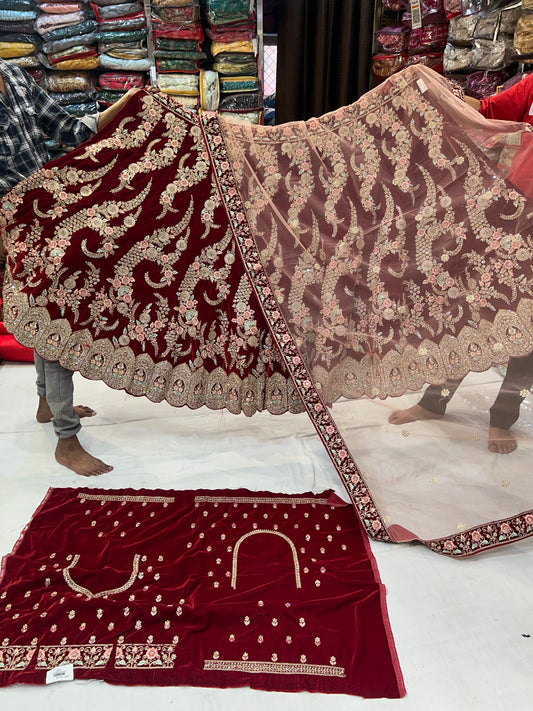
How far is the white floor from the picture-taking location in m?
1.18

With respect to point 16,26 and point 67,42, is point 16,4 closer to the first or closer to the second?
point 16,26

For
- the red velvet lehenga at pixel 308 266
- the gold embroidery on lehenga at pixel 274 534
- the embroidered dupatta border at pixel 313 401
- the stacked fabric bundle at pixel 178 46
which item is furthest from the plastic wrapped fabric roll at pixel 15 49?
the gold embroidery on lehenga at pixel 274 534

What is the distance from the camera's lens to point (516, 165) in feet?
5.32

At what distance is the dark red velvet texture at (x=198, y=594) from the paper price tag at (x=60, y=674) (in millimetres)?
15

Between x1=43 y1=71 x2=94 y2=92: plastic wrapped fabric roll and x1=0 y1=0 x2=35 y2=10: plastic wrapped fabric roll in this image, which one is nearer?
x1=0 y1=0 x2=35 y2=10: plastic wrapped fabric roll

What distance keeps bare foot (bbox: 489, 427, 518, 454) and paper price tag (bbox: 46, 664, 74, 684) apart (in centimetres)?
133

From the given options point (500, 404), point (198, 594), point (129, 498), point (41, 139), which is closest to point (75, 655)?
point (198, 594)

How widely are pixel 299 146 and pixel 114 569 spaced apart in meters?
1.49

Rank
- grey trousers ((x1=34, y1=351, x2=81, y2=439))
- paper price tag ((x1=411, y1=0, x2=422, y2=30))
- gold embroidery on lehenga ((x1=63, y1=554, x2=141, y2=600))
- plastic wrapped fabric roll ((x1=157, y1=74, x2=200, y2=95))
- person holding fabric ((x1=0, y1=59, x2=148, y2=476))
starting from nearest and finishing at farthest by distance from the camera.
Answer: gold embroidery on lehenga ((x1=63, y1=554, x2=141, y2=600)) < person holding fabric ((x1=0, y1=59, x2=148, y2=476)) < grey trousers ((x1=34, y1=351, x2=81, y2=439)) < paper price tag ((x1=411, y1=0, x2=422, y2=30)) < plastic wrapped fabric roll ((x1=157, y1=74, x2=200, y2=95))

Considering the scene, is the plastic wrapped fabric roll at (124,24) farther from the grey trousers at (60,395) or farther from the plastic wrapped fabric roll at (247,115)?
the grey trousers at (60,395)

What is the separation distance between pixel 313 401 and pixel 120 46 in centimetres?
303

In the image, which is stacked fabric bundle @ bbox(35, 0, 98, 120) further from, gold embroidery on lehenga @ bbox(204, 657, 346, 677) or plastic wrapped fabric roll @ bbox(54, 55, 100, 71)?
gold embroidery on lehenga @ bbox(204, 657, 346, 677)

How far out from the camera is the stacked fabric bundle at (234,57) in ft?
11.0

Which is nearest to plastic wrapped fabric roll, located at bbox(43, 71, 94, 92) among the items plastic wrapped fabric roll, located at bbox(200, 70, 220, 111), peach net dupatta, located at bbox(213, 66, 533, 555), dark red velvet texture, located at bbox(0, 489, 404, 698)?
plastic wrapped fabric roll, located at bbox(200, 70, 220, 111)
